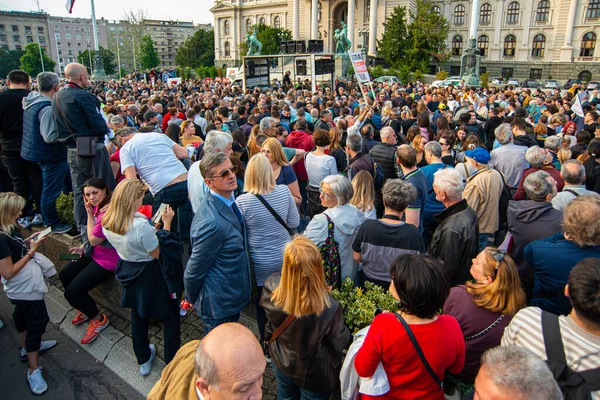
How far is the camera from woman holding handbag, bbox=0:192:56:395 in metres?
3.51

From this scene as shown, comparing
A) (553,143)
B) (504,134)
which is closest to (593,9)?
(553,143)

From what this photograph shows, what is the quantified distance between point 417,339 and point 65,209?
16.8 ft

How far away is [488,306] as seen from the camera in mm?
2420

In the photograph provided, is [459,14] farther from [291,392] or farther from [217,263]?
[291,392]

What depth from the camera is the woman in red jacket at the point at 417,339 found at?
2.04 metres

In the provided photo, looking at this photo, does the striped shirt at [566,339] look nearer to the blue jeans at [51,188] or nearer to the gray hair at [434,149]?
the gray hair at [434,149]

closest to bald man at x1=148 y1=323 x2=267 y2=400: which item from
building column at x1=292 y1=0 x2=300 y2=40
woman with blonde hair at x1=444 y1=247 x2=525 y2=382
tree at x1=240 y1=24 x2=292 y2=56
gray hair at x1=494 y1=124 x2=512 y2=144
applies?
woman with blonde hair at x1=444 y1=247 x2=525 y2=382

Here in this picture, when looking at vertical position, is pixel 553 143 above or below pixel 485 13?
below

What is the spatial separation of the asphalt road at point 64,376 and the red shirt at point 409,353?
247 centimetres

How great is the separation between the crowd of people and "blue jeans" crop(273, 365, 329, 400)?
0.01 metres

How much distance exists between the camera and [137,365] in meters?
3.82

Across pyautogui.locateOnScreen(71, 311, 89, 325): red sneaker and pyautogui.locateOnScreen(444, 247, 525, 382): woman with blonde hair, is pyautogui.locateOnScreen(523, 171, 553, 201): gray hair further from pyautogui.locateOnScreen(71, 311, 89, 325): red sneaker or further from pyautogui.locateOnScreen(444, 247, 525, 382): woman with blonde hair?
pyautogui.locateOnScreen(71, 311, 89, 325): red sneaker

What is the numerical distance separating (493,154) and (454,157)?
0.57m

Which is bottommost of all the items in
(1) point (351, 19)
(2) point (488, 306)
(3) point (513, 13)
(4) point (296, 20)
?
(2) point (488, 306)
